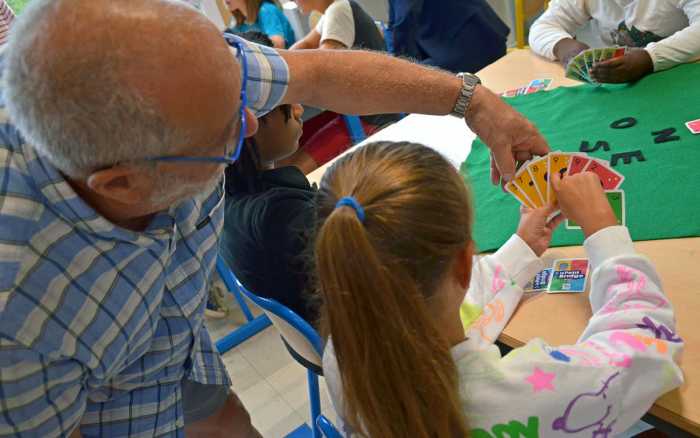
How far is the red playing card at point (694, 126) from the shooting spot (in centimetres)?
143

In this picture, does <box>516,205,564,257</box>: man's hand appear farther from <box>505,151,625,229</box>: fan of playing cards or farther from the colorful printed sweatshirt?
the colorful printed sweatshirt

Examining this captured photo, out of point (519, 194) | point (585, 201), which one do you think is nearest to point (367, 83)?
point (519, 194)

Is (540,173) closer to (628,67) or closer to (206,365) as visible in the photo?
(628,67)

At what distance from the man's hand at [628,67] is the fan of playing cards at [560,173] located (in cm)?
73

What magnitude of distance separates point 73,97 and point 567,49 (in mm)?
1922

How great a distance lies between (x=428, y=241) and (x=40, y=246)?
63 cm

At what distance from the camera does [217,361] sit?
1.54 m

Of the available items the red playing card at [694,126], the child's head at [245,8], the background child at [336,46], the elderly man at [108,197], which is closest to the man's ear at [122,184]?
the elderly man at [108,197]

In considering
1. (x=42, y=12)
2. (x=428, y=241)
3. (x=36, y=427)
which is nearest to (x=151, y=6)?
(x=42, y=12)

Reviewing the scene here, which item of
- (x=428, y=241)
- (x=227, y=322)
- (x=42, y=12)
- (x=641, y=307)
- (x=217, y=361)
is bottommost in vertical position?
(x=227, y=322)

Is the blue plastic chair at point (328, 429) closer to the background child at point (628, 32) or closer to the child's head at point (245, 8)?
the background child at point (628, 32)

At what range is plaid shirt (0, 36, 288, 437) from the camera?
836 mm

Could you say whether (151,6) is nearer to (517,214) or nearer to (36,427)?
(36,427)

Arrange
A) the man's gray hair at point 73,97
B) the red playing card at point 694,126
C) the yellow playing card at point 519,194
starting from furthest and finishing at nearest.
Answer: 1. the red playing card at point 694,126
2. the yellow playing card at point 519,194
3. the man's gray hair at point 73,97
